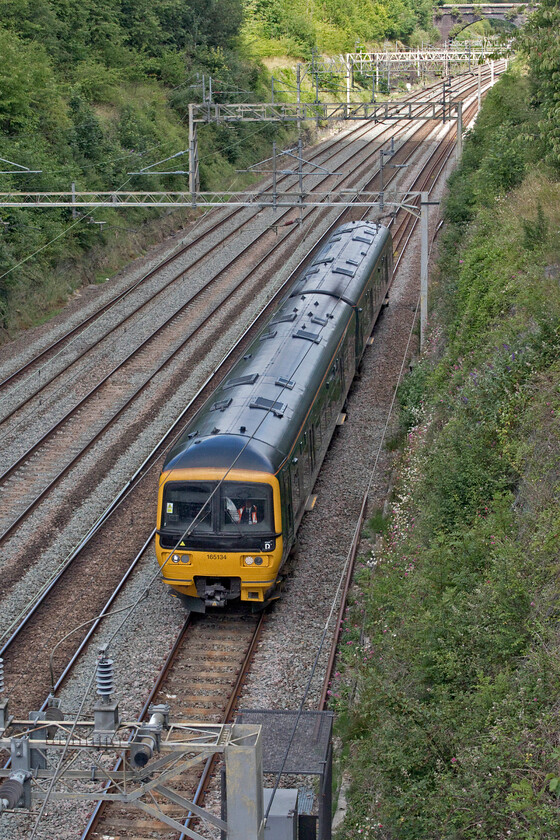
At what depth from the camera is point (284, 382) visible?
53.4ft

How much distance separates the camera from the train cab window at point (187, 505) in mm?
13867

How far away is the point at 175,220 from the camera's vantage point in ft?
126

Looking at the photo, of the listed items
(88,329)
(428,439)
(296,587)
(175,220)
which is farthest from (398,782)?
(175,220)

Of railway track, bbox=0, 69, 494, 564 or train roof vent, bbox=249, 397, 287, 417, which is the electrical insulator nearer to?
train roof vent, bbox=249, 397, 287, 417

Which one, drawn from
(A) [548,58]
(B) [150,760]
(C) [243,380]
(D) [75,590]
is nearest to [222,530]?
(D) [75,590]

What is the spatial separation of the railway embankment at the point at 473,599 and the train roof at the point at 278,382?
2160 millimetres

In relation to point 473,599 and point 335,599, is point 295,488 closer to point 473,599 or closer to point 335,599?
point 335,599

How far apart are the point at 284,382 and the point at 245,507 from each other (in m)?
3.06

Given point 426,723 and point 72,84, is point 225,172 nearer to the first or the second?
point 72,84

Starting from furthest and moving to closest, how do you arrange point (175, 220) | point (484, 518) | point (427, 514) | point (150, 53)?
1. point (150, 53)
2. point (175, 220)
3. point (427, 514)
4. point (484, 518)

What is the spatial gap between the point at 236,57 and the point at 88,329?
3336 cm

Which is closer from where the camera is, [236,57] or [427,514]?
[427,514]

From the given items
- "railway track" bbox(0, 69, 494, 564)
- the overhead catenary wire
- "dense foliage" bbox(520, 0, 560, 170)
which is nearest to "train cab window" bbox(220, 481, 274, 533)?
the overhead catenary wire

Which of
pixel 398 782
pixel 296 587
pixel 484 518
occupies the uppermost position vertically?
pixel 484 518
